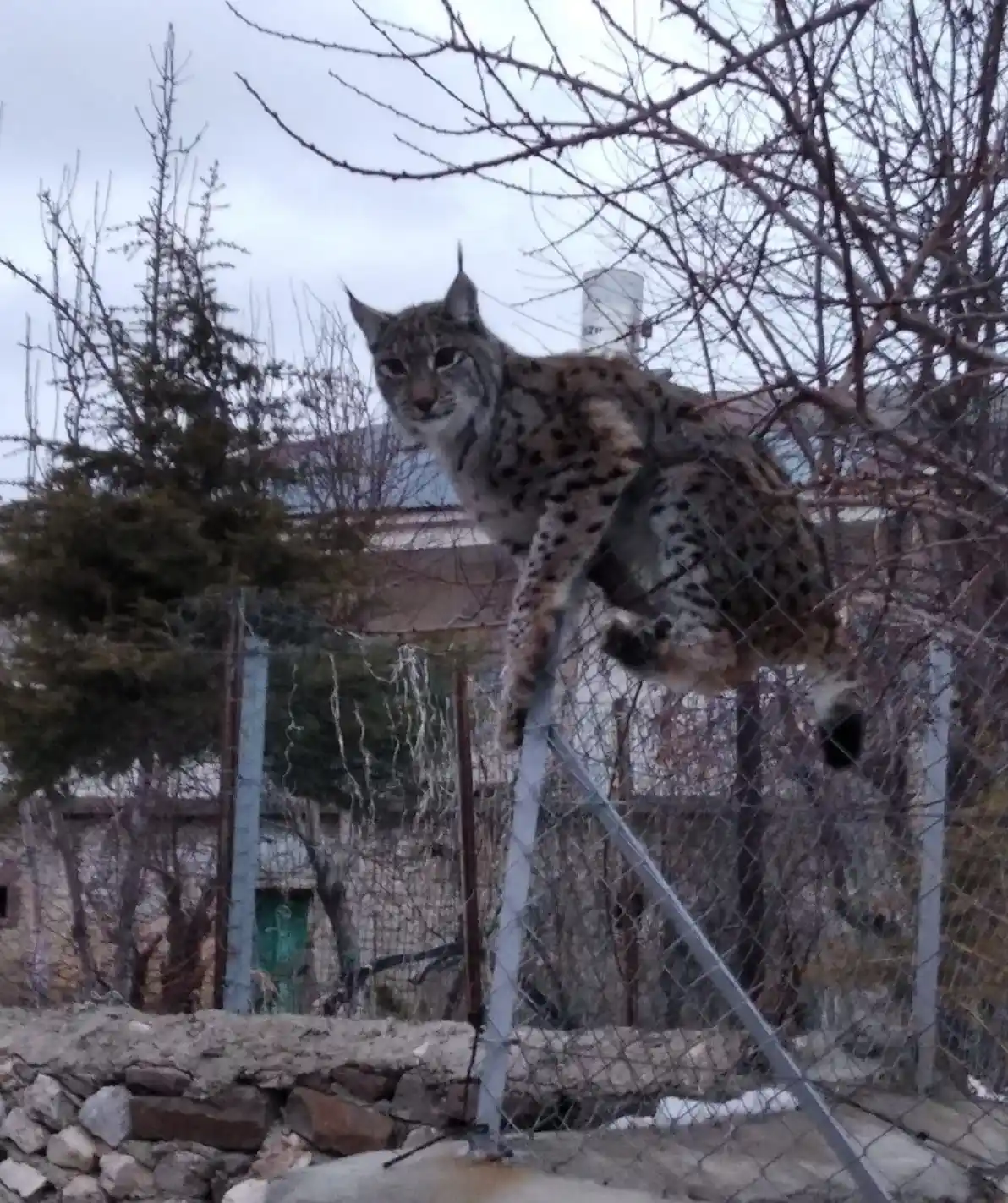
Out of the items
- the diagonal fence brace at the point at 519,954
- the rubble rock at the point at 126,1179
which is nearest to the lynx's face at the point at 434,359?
the diagonal fence brace at the point at 519,954

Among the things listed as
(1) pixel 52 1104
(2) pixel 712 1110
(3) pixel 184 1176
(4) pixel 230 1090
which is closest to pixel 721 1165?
(2) pixel 712 1110

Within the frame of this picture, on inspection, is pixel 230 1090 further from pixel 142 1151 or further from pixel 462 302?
pixel 462 302

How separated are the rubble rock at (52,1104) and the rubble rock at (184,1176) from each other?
0.49m

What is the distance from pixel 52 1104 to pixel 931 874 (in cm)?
334

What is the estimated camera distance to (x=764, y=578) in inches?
148

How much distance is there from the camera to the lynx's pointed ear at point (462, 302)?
14.2 ft

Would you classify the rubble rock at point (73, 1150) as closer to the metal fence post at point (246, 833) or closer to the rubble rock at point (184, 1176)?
the rubble rock at point (184, 1176)

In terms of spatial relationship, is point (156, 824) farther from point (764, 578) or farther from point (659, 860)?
point (764, 578)

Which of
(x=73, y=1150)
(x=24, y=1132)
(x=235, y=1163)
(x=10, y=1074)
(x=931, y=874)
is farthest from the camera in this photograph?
(x=10, y=1074)

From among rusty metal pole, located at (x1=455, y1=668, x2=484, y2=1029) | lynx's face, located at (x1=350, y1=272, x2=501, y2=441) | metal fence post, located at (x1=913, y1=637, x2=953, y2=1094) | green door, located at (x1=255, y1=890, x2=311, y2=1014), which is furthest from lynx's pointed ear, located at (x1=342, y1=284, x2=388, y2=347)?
green door, located at (x1=255, y1=890, x2=311, y2=1014)

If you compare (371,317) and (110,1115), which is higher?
(371,317)

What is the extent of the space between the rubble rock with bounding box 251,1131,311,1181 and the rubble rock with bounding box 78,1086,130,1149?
21.9 inches

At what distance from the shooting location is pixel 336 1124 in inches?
196

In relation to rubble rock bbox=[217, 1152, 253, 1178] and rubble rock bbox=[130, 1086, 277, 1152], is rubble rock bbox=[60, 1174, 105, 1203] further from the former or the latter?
rubble rock bbox=[217, 1152, 253, 1178]
